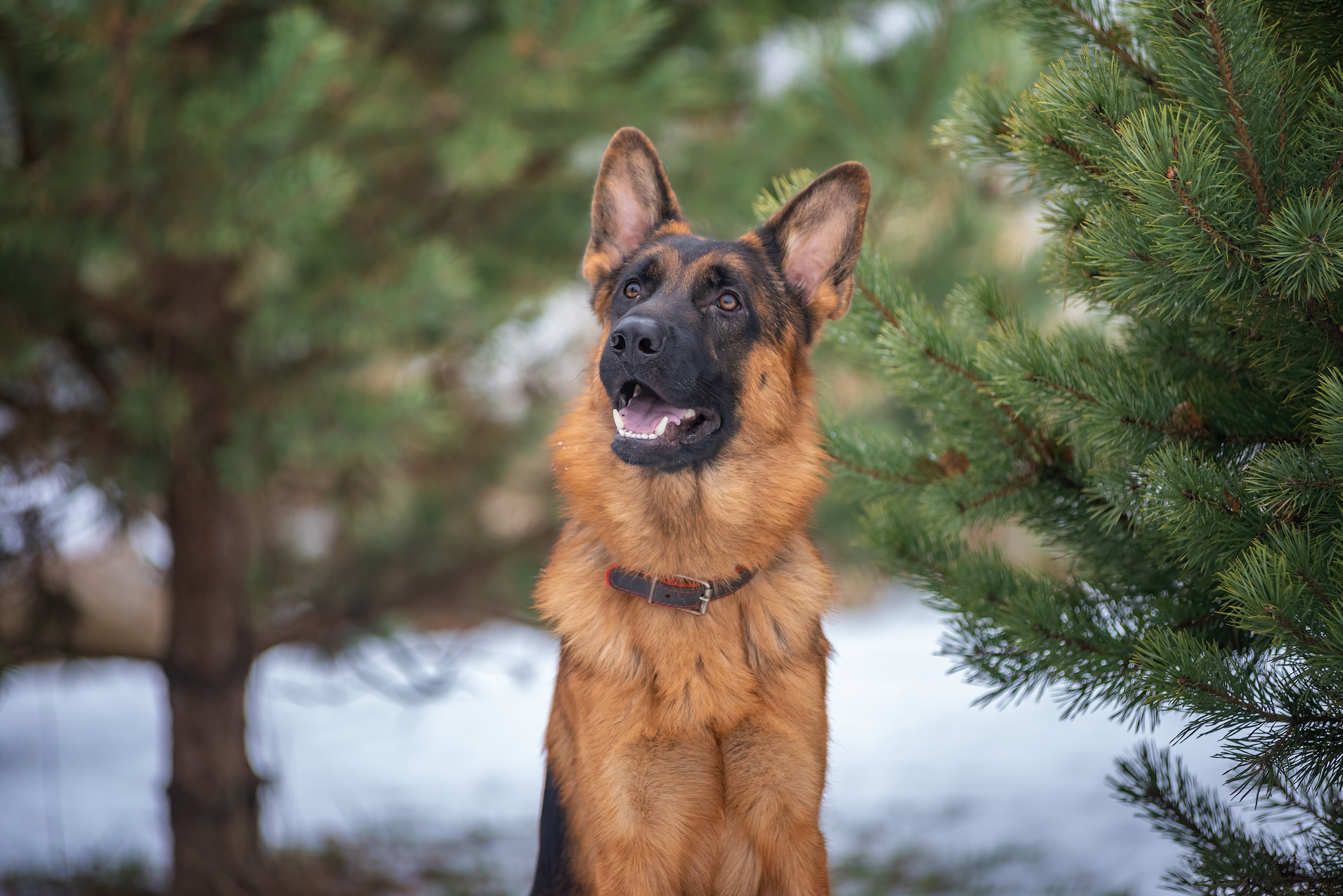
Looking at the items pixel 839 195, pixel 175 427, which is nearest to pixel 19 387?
pixel 175 427

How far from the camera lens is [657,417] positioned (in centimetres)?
253

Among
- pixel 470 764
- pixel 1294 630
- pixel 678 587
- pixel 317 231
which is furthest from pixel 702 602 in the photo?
pixel 470 764

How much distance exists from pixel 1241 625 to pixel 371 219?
4026mm

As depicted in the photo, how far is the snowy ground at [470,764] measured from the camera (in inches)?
216

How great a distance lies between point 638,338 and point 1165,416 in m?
1.21

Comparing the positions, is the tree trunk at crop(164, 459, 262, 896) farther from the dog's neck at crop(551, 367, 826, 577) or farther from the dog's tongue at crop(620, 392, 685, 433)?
the dog's tongue at crop(620, 392, 685, 433)

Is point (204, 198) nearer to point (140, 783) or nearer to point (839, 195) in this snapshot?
point (839, 195)

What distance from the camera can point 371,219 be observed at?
459cm

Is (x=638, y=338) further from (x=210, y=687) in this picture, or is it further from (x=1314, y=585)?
(x=210, y=687)

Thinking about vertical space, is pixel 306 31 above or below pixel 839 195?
above

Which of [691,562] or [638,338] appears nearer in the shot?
[638,338]

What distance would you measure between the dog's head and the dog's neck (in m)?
0.06

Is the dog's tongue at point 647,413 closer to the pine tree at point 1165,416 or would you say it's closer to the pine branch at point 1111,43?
the pine tree at point 1165,416

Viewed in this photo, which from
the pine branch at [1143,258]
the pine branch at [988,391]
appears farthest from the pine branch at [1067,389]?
the pine branch at [1143,258]
